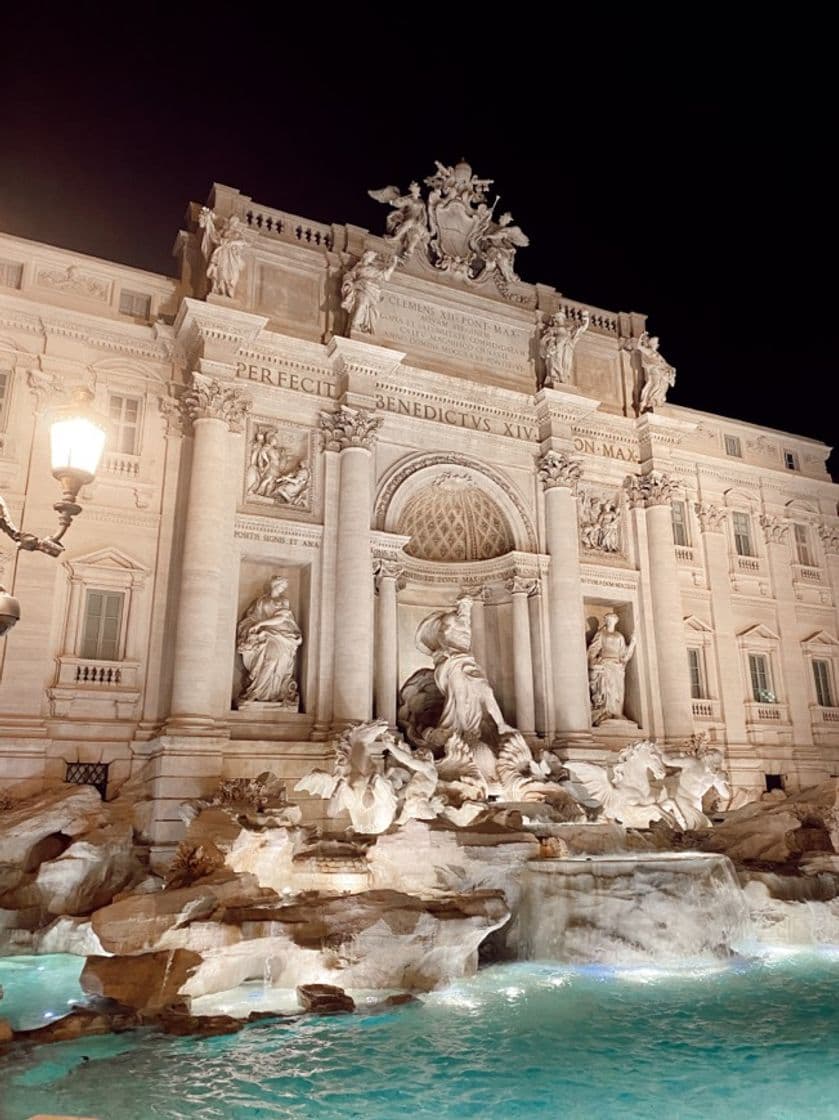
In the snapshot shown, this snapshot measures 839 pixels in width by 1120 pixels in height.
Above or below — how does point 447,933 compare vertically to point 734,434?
below

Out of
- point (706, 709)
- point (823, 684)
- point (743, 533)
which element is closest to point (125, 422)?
point (706, 709)

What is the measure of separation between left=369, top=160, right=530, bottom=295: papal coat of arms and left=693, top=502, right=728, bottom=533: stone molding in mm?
8183

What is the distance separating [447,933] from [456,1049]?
2285 millimetres

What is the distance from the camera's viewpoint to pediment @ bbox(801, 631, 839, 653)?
81.9 feet

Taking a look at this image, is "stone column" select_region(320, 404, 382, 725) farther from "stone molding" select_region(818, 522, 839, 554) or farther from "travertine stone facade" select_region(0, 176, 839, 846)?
"stone molding" select_region(818, 522, 839, 554)

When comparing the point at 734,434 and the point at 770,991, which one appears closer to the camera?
the point at 770,991

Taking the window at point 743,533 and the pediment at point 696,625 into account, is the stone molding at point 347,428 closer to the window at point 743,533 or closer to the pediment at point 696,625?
the pediment at point 696,625

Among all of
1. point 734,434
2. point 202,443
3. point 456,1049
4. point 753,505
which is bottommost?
point 456,1049

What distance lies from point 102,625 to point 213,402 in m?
4.76

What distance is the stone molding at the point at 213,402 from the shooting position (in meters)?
17.0

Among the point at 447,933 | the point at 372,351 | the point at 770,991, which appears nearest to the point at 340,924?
the point at 447,933

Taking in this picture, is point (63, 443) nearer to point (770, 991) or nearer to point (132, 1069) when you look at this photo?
point (132, 1069)

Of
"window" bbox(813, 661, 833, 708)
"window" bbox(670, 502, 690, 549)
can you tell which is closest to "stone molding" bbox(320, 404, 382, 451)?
"window" bbox(670, 502, 690, 549)

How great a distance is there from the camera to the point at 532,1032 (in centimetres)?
790
